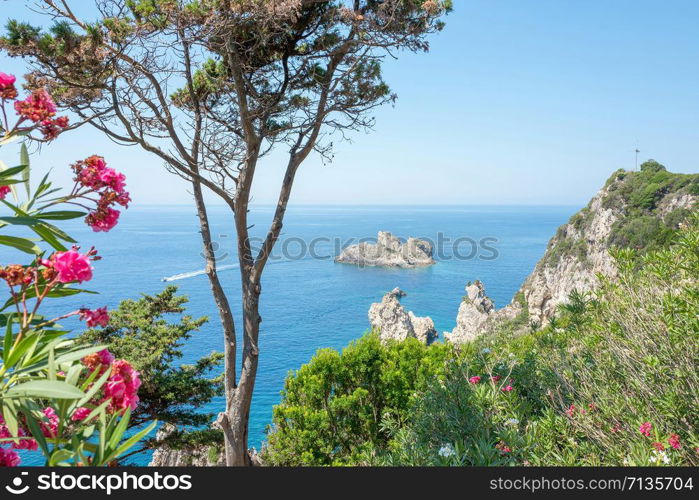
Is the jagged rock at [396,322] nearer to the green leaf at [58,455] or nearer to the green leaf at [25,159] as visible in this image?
the green leaf at [25,159]

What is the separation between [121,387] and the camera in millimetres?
1396

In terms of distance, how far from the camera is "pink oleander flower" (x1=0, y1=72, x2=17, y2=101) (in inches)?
65.5

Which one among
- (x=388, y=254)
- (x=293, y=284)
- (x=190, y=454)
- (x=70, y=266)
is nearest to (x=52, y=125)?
(x=70, y=266)

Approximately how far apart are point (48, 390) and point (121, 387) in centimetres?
21

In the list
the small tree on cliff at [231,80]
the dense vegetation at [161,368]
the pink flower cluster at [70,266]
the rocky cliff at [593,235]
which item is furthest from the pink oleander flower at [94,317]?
the rocky cliff at [593,235]

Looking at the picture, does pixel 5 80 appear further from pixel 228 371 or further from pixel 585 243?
pixel 585 243

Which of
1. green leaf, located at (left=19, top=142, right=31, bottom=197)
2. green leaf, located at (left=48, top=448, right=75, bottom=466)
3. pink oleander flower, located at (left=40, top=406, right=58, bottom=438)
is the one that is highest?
green leaf, located at (left=19, top=142, right=31, bottom=197)

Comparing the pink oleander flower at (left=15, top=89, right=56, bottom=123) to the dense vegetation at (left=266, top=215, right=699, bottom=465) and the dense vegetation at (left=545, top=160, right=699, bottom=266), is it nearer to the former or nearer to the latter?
the dense vegetation at (left=266, top=215, right=699, bottom=465)

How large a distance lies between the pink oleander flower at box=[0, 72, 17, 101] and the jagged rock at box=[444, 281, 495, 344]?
32235 millimetres

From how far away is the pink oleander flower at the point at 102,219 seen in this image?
1862 millimetres

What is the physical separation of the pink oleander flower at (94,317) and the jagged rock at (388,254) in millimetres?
57742

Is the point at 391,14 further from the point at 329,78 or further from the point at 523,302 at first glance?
the point at 523,302

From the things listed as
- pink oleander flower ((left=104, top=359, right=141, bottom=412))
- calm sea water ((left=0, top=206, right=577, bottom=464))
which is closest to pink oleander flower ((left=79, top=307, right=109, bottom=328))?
pink oleander flower ((left=104, top=359, right=141, bottom=412))
